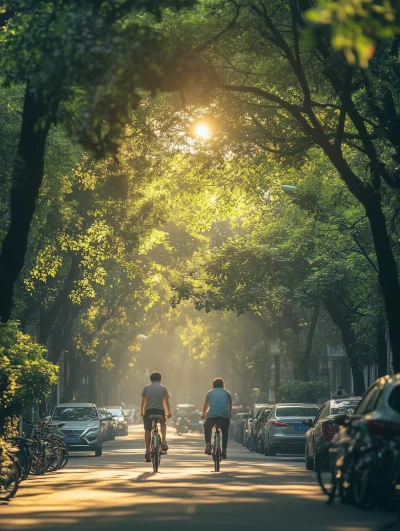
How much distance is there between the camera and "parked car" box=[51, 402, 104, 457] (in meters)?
37.6

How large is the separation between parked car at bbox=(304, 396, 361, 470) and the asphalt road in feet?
6.65

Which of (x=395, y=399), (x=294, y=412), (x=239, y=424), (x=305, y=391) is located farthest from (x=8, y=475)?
(x=239, y=424)

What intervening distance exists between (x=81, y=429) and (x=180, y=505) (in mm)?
23161

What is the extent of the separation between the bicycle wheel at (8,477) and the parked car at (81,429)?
20965mm

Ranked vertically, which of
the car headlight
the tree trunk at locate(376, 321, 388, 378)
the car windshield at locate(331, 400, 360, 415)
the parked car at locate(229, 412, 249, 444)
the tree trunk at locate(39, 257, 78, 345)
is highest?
the tree trunk at locate(39, 257, 78, 345)

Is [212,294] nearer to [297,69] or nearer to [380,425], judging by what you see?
[297,69]

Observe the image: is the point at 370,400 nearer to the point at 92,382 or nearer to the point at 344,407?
the point at 344,407

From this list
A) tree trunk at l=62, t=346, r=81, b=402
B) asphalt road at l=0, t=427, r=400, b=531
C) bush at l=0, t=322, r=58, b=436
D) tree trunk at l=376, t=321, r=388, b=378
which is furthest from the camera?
tree trunk at l=62, t=346, r=81, b=402

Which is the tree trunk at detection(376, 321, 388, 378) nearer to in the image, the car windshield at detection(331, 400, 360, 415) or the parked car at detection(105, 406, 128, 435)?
the car windshield at detection(331, 400, 360, 415)

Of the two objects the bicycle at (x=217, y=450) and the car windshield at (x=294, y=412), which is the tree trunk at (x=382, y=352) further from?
the bicycle at (x=217, y=450)

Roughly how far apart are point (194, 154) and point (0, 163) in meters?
4.29

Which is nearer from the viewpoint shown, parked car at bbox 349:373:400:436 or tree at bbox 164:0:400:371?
parked car at bbox 349:373:400:436

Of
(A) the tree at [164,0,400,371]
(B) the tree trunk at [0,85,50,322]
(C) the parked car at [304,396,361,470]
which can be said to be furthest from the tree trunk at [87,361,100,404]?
(B) the tree trunk at [0,85,50,322]

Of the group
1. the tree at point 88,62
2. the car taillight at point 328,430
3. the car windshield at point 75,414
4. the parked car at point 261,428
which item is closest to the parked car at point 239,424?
the parked car at point 261,428
